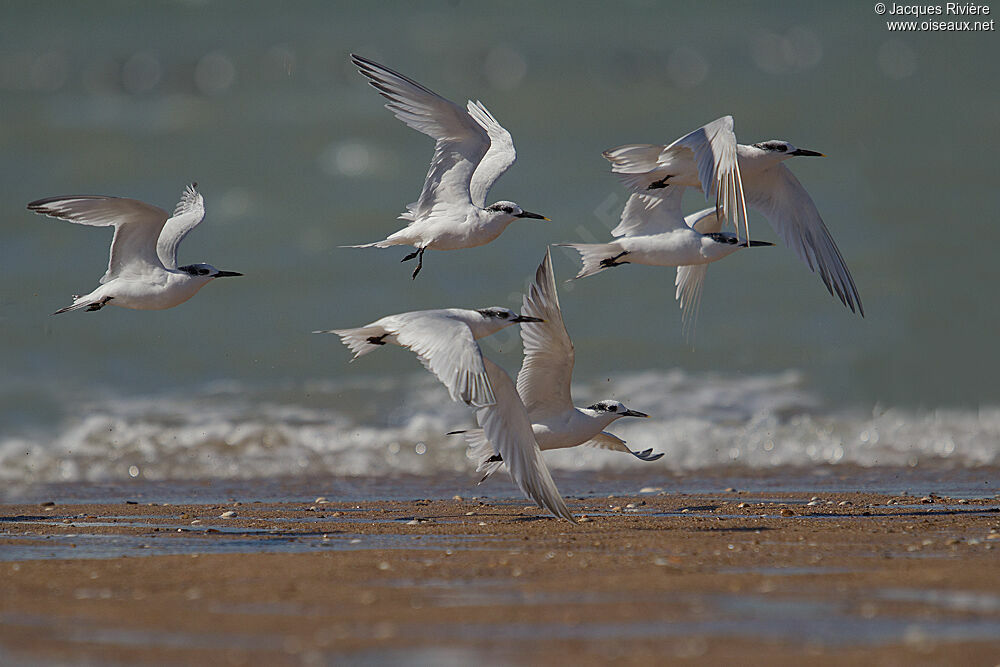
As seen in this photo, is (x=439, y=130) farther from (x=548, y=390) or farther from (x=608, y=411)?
→ (x=608, y=411)

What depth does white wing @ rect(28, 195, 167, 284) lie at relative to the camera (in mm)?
8461

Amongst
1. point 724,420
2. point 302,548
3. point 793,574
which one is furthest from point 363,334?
point 724,420

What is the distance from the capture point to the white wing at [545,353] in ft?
27.4

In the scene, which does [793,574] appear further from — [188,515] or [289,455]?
[289,455]

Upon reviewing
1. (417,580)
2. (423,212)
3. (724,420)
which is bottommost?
(417,580)

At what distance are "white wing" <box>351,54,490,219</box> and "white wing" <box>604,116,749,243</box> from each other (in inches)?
39.9

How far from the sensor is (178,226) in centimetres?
981

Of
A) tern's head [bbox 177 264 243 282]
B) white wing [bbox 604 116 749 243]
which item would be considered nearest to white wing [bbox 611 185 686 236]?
white wing [bbox 604 116 749 243]

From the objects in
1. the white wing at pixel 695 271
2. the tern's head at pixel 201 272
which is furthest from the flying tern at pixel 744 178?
the tern's head at pixel 201 272

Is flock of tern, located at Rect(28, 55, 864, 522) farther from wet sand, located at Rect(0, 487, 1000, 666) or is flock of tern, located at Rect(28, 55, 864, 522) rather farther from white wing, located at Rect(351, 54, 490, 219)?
wet sand, located at Rect(0, 487, 1000, 666)

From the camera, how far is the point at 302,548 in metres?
6.89

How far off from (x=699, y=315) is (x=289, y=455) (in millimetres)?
5703

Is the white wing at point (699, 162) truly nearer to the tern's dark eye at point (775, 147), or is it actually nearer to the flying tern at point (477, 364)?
the tern's dark eye at point (775, 147)

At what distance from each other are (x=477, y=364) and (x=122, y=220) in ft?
9.94
